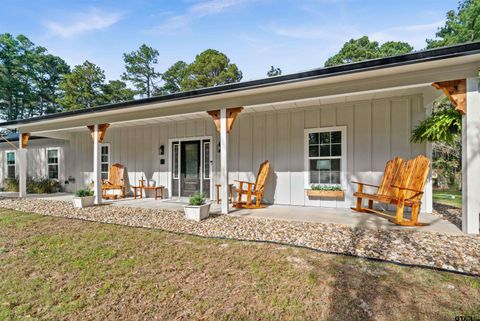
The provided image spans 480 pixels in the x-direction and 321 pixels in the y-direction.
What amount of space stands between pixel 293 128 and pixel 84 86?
22273mm

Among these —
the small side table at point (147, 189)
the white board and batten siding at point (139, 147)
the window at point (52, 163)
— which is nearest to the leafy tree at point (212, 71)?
the window at point (52, 163)

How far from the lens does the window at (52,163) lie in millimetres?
9461

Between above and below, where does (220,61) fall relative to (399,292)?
above

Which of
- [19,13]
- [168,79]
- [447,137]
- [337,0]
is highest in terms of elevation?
[168,79]

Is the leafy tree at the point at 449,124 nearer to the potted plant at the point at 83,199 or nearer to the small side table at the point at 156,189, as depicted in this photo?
the small side table at the point at 156,189

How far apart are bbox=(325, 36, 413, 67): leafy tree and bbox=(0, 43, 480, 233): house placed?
63.6 feet

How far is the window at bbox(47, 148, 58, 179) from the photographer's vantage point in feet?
31.0

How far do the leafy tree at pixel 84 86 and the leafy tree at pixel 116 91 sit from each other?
35 centimetres

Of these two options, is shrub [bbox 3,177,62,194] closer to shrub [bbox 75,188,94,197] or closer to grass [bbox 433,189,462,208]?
shrub [bbox 75,188,94,197]

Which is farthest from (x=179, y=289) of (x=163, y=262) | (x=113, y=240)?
(x=113, y=240)

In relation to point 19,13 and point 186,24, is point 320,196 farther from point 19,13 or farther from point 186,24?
point 19,13

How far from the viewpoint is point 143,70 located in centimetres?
2314

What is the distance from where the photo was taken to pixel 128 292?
7.06ft

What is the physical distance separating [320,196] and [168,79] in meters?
21.1
